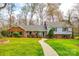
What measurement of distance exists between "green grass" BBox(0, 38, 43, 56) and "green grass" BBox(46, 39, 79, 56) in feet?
0.45

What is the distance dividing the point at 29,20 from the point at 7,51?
14.4 inches

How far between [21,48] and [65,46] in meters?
0.42

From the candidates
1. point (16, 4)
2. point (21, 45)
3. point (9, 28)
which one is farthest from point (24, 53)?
point (16, 4)

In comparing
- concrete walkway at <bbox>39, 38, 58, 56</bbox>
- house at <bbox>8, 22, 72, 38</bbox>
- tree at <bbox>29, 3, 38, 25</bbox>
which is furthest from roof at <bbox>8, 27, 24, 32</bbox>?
concrete walkway at <bbox>39, 38, 58, 56</bbox>

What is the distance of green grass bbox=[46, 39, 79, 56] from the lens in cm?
297

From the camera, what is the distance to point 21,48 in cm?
300

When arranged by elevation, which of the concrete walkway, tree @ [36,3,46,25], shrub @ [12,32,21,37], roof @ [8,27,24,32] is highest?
tree @ [36,3,46,25]

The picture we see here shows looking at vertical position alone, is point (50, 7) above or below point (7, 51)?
above

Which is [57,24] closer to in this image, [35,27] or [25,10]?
[35,27]

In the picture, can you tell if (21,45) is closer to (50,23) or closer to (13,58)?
(13,58)

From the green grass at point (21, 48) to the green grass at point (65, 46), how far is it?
0.45 ft

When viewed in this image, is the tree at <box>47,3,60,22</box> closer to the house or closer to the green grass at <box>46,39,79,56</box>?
the house

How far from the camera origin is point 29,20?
9.95ft

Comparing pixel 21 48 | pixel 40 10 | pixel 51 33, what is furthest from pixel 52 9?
pixel 21 48
